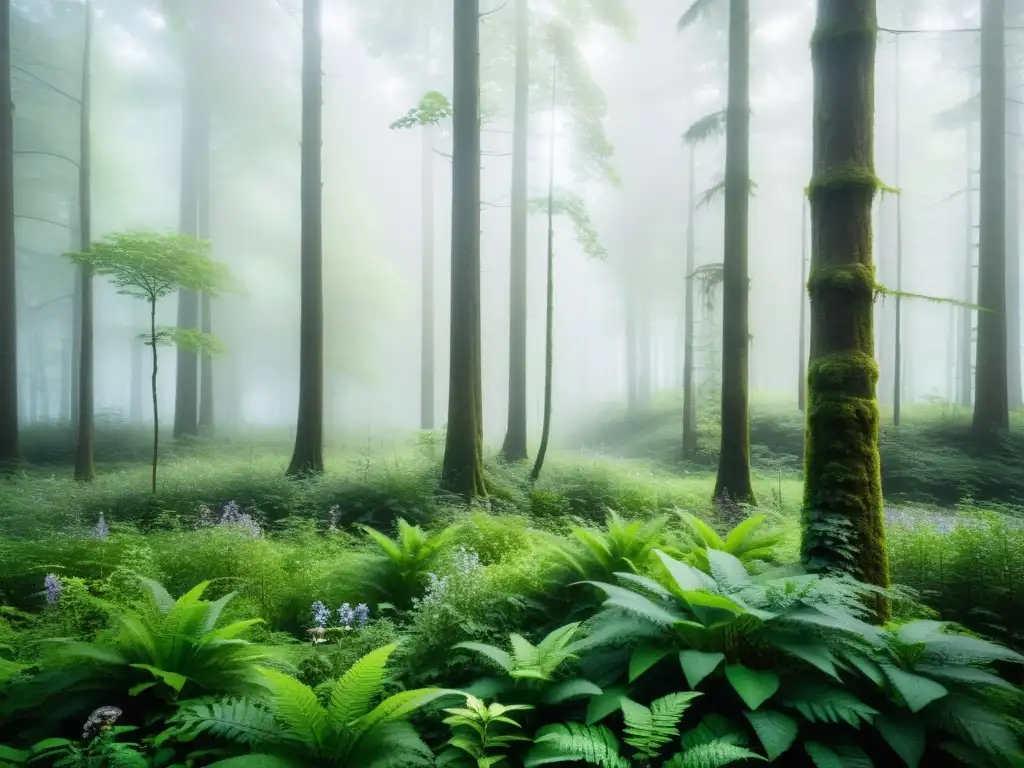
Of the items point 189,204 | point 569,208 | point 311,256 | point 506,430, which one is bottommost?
point 506,430

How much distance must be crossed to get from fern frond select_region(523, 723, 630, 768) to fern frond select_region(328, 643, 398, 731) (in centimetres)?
76

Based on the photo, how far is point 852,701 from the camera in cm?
240

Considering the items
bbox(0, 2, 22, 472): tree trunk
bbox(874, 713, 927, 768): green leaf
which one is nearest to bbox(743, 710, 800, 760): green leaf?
bbox(874, 713, 927, 768): green leaf

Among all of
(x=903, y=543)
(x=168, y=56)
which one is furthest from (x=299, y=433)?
(x=168, y=56)

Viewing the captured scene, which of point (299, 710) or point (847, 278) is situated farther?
point (847, 278)

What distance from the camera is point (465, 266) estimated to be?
10320 mm

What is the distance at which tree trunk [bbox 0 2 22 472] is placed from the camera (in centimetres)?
1206

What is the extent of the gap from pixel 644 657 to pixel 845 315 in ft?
9.88

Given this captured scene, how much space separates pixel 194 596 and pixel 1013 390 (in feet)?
95.2

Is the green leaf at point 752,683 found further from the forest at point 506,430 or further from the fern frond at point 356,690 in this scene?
the fern frond at point 356,690

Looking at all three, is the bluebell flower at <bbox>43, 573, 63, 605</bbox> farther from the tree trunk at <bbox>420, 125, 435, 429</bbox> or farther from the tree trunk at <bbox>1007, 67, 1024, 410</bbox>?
the tree trunk at <bbox>1007, 67, 1024, 410</bbox>

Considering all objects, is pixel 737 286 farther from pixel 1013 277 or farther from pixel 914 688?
Answer: pixel 1013 277

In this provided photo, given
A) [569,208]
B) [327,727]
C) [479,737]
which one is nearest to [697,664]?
[479,737]

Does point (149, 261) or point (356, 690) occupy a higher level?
point (149, 261)
